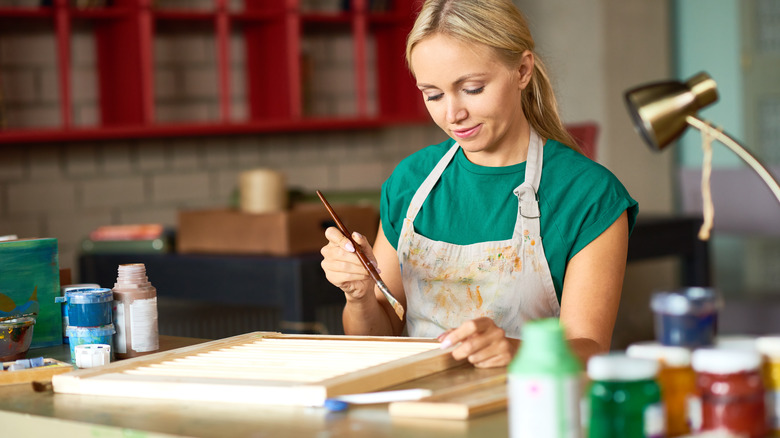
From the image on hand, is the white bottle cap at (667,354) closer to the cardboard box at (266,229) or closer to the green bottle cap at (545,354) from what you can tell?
the green bottle cap at (545,354)

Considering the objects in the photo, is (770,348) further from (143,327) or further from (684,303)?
(143,327)

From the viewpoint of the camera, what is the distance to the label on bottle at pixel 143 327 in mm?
1683

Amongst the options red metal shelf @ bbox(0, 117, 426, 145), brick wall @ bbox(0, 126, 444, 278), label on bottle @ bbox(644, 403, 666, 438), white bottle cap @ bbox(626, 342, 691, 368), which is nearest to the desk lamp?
white bottle cap @ bbox(626, 342, 691, 368)

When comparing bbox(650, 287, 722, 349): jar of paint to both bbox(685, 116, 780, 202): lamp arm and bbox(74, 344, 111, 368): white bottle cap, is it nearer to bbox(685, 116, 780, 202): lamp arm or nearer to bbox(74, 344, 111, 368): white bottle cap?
bbox(685, 116, 780, 202): lamp arm

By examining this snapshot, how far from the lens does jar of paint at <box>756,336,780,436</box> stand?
39.6 inches

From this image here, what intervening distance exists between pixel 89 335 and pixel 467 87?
78 cm

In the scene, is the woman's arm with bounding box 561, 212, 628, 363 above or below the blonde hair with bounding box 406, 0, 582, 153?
below

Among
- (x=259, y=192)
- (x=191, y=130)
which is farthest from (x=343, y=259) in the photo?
(x=191, y=130)

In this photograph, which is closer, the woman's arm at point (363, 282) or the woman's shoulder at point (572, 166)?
the woman's arm at point (363, 282)

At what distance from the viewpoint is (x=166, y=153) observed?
445 centimetres

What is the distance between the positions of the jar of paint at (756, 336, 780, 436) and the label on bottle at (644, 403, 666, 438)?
12 centimetres

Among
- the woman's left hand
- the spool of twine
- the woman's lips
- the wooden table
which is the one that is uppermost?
the woman's lips

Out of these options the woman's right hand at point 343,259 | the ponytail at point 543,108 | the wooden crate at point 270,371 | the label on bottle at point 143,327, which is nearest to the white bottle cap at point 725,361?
the wooden crate at point 270,371

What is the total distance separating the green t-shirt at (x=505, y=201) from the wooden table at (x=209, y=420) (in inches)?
21.6
